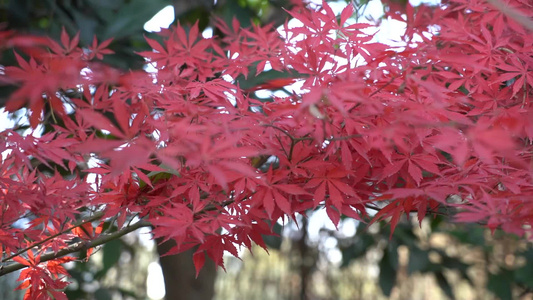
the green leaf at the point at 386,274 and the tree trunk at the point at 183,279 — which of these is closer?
the tree trunk at the point at 183,279

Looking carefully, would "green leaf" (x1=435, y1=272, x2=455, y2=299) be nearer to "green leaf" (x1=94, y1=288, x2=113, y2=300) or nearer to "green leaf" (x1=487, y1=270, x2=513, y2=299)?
"green leaf" (x1=487, y1=270, x2=513, y2=299)

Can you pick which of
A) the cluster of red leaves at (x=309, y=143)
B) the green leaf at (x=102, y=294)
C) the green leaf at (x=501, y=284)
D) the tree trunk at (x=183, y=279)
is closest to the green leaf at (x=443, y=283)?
the green leaf at (x=501, y=284)

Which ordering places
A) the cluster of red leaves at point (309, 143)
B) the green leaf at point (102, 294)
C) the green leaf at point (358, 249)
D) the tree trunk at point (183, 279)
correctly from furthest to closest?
the green leaf at point (358, 249) → the green leaf at point (102, 294) → the tree trunk at point (183, 279) → the cluster of red leaves at point (309, 143)

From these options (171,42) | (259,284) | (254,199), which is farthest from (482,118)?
(259,284)

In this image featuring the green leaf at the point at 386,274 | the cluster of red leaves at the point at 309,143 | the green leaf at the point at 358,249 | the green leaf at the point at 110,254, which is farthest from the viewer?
the green leaf at the point at 358,249

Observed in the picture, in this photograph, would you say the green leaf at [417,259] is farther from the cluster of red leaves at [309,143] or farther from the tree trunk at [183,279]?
the cluster of red leaves at [309,143]

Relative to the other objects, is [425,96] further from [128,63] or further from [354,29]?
[128,63]

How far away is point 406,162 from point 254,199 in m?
0.24

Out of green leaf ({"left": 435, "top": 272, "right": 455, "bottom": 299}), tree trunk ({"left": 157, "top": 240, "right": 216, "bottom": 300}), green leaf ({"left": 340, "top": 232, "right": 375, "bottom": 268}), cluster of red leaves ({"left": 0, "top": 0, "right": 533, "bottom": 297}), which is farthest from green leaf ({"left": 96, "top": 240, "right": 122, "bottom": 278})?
green leaf ({"left": 435, "top": 272, "right": 455, "bottom": 299})

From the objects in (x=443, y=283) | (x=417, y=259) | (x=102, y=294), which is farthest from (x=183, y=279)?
(x=443, y=283)

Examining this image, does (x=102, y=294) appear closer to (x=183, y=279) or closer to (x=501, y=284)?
(x=183, y=279)

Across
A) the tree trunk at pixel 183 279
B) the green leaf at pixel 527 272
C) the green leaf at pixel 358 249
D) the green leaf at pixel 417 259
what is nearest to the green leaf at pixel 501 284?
the green leaf at pixel 527 272

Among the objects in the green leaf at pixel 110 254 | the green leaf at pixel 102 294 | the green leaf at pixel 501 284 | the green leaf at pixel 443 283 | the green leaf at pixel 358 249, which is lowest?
the green leaf at pixel 501 284

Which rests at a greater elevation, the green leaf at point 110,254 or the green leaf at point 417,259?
the green leaf at point 110,254
